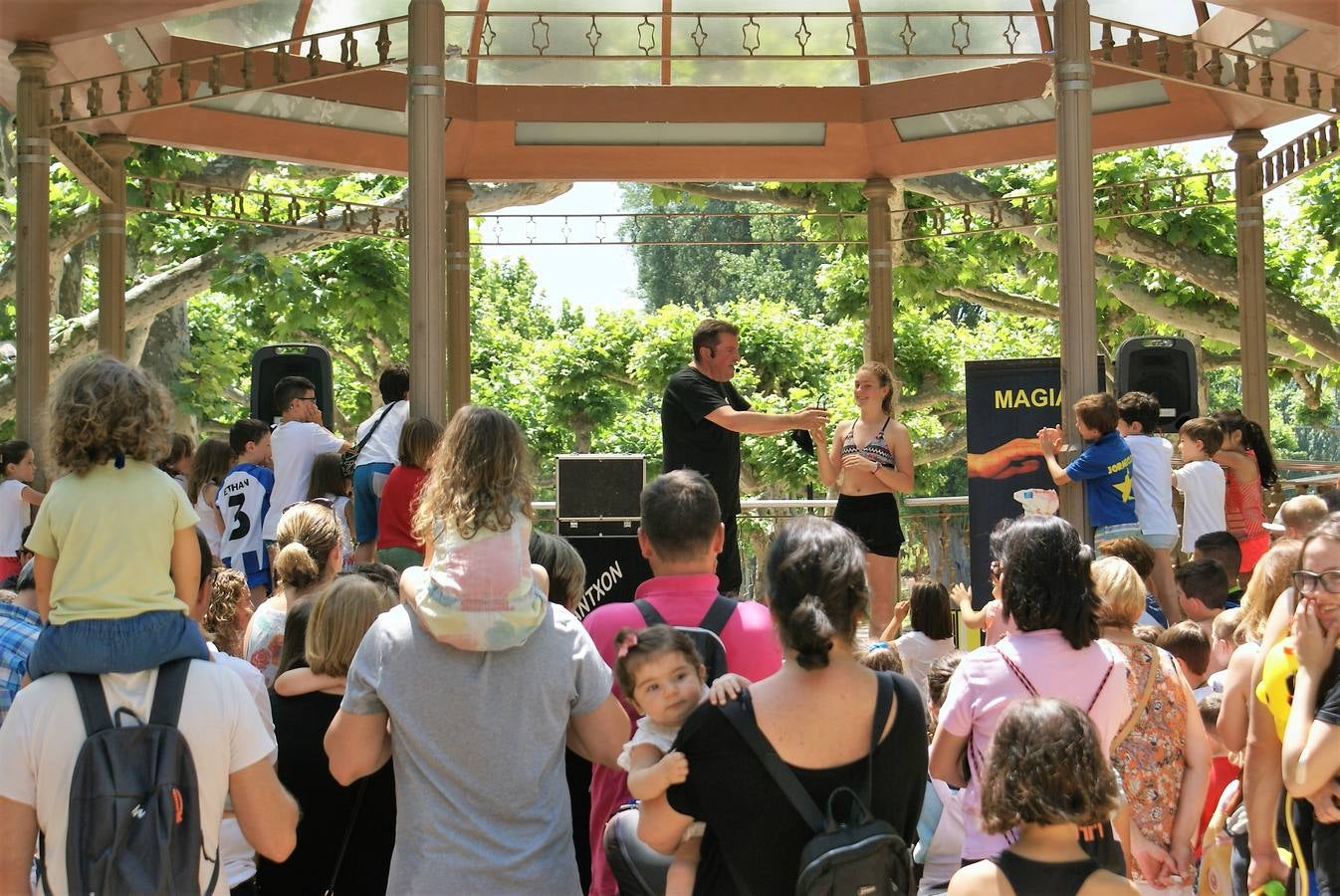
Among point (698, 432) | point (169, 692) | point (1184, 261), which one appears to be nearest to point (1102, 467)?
point (698, 432)

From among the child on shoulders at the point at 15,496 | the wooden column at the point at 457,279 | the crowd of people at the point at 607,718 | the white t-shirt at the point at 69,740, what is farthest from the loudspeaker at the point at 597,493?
the white t-shirt at the point at 69,740

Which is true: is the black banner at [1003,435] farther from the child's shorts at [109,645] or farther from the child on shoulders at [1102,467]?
the child's shorts at [109,645]

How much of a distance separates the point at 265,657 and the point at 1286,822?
2828 millimetres

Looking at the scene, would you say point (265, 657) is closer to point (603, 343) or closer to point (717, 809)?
point (717, 809)

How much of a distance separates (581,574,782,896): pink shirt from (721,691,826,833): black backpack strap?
594 millimetres

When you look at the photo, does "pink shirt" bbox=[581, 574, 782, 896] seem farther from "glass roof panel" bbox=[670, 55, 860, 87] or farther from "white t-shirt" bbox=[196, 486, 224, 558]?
"glass roof panel" bbox=[670, 55, 860, 87]

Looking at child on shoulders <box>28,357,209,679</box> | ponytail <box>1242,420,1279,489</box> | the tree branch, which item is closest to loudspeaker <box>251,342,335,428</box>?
ponytail <box>1242,420,1279,489</box>

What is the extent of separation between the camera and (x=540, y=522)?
525 inches

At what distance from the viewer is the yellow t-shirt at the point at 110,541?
306 cm

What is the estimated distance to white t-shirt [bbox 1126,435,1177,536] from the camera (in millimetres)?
7262

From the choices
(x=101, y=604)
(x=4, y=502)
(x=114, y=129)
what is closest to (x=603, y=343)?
(x=114, y=129)

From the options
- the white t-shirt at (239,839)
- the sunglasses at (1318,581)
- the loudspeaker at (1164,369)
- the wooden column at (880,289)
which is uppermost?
the wooden column at (880,289)

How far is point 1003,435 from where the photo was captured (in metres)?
8.76

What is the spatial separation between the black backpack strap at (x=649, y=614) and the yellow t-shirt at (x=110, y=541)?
1004mm
